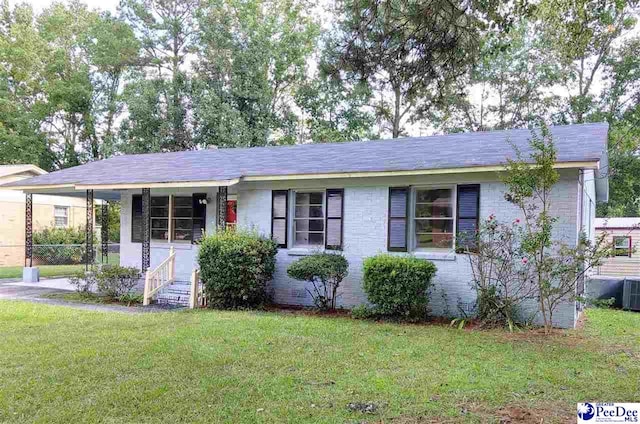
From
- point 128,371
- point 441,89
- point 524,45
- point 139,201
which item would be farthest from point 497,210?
point 524,45

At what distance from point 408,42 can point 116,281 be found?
8901 mm

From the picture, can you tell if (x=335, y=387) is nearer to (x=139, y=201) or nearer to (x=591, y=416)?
(x=591, y=416)

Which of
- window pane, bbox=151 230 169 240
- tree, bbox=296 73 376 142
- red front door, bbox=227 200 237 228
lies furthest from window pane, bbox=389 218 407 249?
tree, bbox=296 73 376 142

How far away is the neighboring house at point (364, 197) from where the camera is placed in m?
9.26

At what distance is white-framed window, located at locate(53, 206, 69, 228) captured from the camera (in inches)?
960

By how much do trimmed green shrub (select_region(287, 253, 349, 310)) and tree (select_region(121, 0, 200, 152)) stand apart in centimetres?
1722

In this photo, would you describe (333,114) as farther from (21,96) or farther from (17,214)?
(21,96)

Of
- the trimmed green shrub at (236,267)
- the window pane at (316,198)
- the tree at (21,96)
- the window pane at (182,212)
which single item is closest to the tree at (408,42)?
the window pane at (316,198)

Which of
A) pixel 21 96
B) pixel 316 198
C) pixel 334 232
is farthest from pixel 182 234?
pixel 21 96

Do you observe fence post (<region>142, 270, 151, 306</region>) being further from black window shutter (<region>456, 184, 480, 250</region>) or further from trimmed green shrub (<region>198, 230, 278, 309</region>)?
black window shutter (<region>456, 184, 480, 250</region>)

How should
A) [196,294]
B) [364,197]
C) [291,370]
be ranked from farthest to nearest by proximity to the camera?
[196,294] → [364,197] → [291,370]

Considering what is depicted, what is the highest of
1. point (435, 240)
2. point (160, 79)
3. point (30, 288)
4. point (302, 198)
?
point (160, 79)

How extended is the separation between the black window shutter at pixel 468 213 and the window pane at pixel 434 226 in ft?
0.92

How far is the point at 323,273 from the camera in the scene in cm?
983
